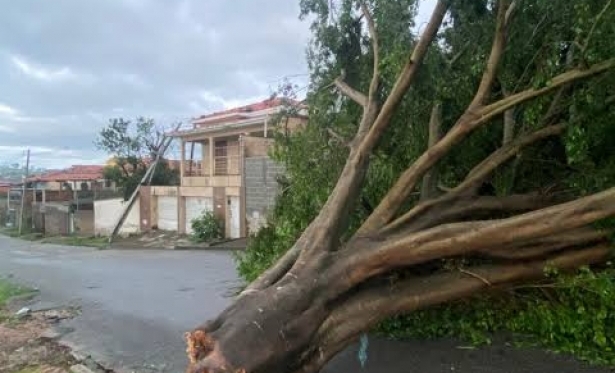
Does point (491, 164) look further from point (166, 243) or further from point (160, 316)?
point (166, 243)

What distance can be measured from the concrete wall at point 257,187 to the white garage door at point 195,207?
10.1ft

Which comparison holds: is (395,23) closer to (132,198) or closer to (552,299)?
(552,299)

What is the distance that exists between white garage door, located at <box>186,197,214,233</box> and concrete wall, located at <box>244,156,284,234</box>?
10.1ft

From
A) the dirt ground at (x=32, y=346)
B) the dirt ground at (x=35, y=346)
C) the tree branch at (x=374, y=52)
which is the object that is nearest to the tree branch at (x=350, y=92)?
the tree branch at (x=374, y=52)

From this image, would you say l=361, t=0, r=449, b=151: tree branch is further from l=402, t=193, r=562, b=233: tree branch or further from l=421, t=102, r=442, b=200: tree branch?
l=402, t=193, r=562, b=233: tree branch

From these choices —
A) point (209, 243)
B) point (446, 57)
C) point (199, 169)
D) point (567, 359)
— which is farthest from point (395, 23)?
point (199, 169)

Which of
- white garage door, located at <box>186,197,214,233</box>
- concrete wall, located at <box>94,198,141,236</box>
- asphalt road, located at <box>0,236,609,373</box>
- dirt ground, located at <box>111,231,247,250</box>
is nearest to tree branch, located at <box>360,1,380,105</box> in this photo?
asphalt road, located at <box>0,236,609,373</box>

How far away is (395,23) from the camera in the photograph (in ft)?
22.3

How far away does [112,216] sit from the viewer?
28547 millimetres

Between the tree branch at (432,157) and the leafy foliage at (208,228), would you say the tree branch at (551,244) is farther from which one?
the leafy foliage at (208,228)

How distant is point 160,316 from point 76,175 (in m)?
39.7

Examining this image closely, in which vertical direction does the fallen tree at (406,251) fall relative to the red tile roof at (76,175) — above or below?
below

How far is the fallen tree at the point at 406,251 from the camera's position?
12.9ft

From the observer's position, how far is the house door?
2071cm
